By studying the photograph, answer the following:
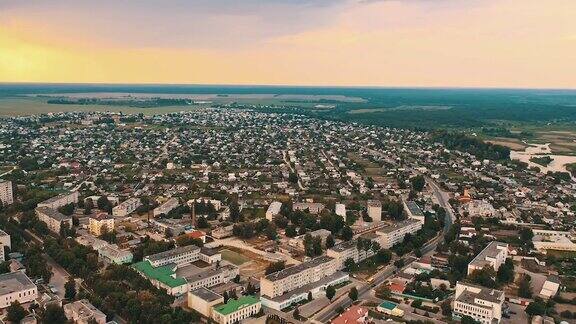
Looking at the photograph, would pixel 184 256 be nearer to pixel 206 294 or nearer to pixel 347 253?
pixel 206 294

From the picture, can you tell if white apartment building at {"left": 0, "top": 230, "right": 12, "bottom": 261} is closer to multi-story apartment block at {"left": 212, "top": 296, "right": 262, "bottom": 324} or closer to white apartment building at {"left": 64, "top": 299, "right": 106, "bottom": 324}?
white apartment building at {"left": 64, "top": 299, "right": 106, "bottom": 324}

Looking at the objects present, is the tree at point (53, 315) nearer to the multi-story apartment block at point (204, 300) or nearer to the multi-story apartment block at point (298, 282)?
the multi-story apartment block at point (204, 300)

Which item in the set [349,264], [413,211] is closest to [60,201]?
[349,264]

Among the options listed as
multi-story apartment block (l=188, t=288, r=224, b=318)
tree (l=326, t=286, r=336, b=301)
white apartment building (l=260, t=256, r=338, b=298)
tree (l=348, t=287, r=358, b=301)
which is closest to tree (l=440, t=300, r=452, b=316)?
tree (l=348, t=287, r=358, b=301)

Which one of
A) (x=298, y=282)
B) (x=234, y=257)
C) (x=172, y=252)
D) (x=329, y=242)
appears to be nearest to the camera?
(x=298, y=282)

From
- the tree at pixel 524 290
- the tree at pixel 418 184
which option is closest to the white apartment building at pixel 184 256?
the tree at pixel 524 290
